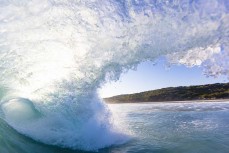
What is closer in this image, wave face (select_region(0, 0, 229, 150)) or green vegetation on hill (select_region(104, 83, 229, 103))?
wave face (select_region(0, 0, 229, 150))

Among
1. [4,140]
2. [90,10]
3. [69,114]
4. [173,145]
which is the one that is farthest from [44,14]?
[173,145]

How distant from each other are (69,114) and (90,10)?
3.24 metres

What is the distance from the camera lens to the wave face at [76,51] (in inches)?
337

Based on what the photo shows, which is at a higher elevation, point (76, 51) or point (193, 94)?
point (193, 94)

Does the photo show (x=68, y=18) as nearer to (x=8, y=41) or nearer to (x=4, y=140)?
(x=8, y=41)

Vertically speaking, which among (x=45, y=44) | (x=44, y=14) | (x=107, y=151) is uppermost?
(x=44, y=14)

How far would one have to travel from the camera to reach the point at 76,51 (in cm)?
940

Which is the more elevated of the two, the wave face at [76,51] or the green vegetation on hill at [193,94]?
the green vegetation on hill at [193,94]

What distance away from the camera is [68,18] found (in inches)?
339

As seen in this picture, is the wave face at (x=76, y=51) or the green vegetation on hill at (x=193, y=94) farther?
the green vegetation on hill at (x=193, y=94)

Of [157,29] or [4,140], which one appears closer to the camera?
[4,140]

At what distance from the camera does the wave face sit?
28.1 feet

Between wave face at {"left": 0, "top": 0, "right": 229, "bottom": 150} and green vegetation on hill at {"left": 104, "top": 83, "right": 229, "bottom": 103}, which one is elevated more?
green vegetation on hill at {"left": 104, "top": 83, "right": 229, "bottom": 103}

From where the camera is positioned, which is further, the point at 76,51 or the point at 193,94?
the point at 193,94
